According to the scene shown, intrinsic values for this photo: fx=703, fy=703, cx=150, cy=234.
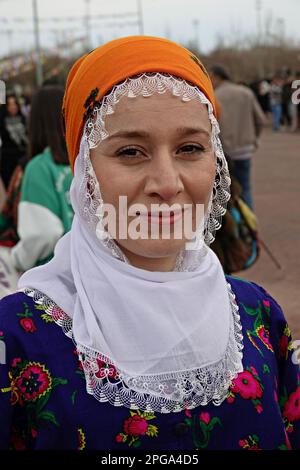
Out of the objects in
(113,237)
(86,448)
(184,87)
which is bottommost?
(86,448)

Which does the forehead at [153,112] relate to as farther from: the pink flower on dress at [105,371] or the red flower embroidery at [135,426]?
the red flower embroidery at [135,426]

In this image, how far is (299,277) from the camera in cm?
639

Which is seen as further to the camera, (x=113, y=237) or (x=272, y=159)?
(x=272, y=159)

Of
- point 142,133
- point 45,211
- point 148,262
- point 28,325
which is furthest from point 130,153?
point 45,211

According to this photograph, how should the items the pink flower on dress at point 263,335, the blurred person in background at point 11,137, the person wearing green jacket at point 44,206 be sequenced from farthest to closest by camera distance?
the blurred person in background at point 11,137
the person wearing green jacket at point 44,206
the pink flower on dress at point 263,335

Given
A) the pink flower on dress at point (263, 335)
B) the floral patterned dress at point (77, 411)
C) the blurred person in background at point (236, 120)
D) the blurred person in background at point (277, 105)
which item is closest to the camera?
the floral patterned dress at point (77, 411)

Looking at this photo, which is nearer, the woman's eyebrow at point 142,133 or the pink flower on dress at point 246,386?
the woman's eyebrow at point 142,133

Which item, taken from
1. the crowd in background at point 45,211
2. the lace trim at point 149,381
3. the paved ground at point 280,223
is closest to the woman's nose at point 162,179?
the lace trim at point 149,381

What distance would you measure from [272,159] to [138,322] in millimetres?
14504

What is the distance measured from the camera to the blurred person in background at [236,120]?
7.57 metres

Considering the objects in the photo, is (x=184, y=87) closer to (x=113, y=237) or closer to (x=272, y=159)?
(x=113, y=237)

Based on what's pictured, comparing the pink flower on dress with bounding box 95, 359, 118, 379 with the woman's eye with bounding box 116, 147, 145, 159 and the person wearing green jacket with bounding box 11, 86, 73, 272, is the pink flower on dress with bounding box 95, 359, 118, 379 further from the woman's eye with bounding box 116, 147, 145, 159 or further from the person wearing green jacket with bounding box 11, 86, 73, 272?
the person wearing green jacket with bounding box 11, 86, 73, 272

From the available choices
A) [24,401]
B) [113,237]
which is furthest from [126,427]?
[113,237]

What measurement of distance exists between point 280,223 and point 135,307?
7.32 m
